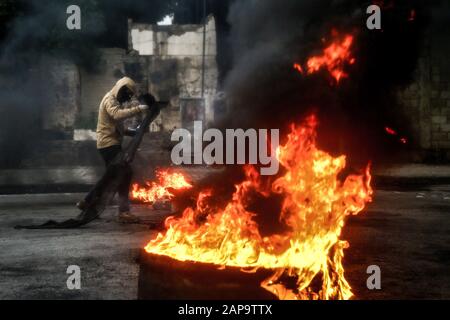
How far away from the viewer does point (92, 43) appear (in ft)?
77.7

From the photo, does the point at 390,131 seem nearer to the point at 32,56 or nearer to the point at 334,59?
the point at 334,59

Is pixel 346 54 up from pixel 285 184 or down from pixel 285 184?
up

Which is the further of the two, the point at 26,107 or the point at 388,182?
the point at 26,107

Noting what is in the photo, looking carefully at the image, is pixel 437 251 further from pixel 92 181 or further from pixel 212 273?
pixel 92 181

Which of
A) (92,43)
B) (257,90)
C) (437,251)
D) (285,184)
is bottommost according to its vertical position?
(437,251)

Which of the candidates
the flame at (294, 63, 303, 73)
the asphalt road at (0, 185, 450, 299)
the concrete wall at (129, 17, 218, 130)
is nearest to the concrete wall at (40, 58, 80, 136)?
the concrete wall at (129, 17, 218, 130)

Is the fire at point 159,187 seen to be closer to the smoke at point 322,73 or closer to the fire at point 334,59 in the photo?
the smoke at point 322,73

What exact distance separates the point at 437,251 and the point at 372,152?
1370 mm

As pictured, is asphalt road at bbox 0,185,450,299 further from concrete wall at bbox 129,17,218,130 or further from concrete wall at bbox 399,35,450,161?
concrete wall at bbox 129,17,218,130

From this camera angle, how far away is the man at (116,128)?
24.9ft

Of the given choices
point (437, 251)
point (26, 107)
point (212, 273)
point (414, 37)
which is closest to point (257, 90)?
point (414, 37)

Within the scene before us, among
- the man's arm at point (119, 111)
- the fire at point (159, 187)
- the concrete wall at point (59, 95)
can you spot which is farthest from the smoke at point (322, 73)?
the concrete wall at point (59, 95)

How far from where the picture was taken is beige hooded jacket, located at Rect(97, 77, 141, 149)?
7570 millimetres
